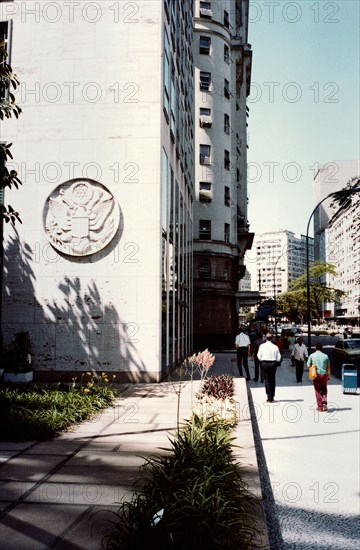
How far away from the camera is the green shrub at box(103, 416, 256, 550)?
13.7ft

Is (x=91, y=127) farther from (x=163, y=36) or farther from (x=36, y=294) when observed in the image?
(x=36, y=294)

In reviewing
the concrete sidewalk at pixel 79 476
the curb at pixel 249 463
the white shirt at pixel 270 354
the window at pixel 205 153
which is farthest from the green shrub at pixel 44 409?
the window at pixel 205 153

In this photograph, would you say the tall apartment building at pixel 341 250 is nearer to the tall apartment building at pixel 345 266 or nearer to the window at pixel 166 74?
the tall apartment building at pixel 345 266

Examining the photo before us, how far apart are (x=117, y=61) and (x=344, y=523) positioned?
51.6ft

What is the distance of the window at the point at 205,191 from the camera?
139 ft

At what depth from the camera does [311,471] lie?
8.23 meters

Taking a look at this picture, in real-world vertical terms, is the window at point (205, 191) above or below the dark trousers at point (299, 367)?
above

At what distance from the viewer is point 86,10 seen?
1756cm

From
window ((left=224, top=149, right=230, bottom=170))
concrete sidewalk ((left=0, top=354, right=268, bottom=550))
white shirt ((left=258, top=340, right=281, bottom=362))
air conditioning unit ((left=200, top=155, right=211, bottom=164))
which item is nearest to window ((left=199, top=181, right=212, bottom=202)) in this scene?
air conditioning unit ((left=200, top=155, right=211, bottom=164))

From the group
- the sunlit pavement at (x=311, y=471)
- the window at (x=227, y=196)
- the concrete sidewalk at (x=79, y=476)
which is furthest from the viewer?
the window at (x=227, y=196)

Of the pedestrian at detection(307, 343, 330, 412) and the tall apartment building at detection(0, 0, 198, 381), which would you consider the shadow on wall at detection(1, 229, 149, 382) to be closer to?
the tall apartment building at detection(0, 0, 198, 381)

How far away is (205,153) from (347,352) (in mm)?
22060

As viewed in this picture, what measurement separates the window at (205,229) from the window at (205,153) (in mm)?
5135

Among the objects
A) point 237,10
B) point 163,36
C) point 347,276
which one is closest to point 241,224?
point 237,10
